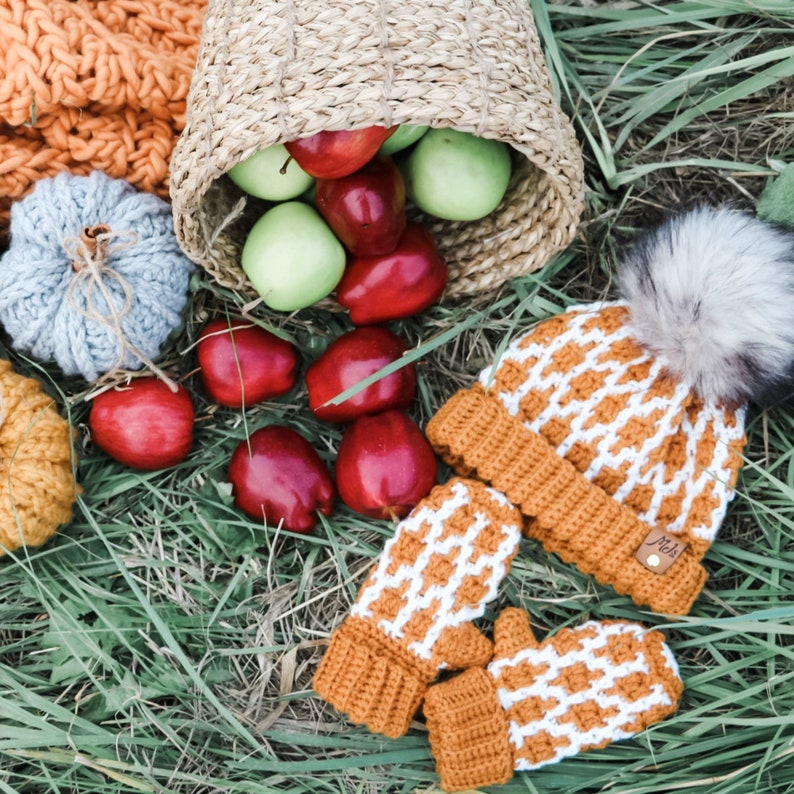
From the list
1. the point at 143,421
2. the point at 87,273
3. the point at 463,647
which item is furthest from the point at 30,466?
the point at 463,647

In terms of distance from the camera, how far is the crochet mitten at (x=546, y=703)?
1239 mm

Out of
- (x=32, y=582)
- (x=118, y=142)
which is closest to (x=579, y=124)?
(x=118, y=142)

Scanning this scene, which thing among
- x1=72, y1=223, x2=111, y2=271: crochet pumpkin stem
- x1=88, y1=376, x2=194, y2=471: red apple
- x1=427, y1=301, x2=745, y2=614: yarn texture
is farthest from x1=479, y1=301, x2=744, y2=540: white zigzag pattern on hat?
x1=72, y1=223, x2=111, y2=271: crochet pumpkin stem

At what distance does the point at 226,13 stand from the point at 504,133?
43cm

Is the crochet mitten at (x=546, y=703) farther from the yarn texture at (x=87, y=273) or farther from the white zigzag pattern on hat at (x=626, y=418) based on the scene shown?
the yarn texture at (x=87, y=273)

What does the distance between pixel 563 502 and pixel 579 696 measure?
30 cm

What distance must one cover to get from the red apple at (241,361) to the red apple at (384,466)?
161 mm

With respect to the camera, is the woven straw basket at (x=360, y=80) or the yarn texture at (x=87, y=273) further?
the yarn texture at (x=87, y=273)

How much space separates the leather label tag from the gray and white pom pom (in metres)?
0.23

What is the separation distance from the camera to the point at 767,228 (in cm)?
125

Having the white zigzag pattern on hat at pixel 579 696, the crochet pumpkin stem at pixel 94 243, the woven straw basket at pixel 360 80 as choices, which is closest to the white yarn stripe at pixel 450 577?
the white zigzag pattern on hat at pixel 579 696

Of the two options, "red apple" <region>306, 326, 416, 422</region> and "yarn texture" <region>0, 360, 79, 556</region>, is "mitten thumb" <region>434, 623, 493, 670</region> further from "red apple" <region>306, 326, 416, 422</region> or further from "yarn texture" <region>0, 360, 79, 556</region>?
"yarn texture" <region>0, 360, 79, 556</region>

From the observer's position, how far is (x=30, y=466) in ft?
4.02

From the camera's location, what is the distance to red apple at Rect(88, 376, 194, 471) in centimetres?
130
